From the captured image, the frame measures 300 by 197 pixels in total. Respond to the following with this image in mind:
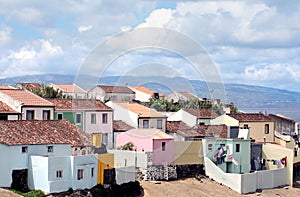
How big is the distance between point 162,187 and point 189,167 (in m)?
6.17

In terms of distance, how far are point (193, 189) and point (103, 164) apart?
376 inches

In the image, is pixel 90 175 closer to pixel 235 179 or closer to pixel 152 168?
pixel 152 168

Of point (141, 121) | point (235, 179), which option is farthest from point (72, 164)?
point (141, 121)

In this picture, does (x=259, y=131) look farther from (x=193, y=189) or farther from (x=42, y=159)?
(x=42, y=159)

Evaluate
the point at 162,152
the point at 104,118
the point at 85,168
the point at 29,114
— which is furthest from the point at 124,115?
the point at 85,168

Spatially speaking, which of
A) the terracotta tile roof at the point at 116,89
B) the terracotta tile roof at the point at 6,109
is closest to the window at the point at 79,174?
the terracotta tile roof at the point at 6,109

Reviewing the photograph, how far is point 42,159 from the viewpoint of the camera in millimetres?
39406

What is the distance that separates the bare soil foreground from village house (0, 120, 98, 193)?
6114 millimetres

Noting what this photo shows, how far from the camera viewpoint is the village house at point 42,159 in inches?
1543

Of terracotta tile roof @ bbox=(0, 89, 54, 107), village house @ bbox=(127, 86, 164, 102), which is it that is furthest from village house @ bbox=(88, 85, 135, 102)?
terracotta tile roof @ bbox=(0, 89, 54, 107)

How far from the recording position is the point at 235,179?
51469 mm

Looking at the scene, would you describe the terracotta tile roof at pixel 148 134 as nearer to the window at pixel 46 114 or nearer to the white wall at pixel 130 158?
the white wall at pixel 130 158

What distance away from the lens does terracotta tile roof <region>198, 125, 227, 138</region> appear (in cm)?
6073

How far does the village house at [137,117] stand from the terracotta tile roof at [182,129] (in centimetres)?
149
